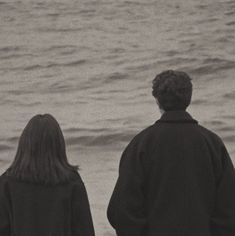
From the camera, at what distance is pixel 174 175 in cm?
325

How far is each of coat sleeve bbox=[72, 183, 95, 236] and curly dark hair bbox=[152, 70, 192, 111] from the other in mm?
511

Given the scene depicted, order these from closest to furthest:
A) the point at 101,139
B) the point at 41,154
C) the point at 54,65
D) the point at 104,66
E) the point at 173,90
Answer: the point at 41,154 < the point at 173,90 < the point at 101,139 < the point at 104,66 < the point at 54,65

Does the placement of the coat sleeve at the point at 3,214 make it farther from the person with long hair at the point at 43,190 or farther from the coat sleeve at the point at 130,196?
the coat sleeve at the point at 130,196

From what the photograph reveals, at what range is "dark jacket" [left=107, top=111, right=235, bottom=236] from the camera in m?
3.23

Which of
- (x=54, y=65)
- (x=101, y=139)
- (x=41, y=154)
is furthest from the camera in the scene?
(x=54, y=65)

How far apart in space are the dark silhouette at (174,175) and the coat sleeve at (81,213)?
0.17 meters

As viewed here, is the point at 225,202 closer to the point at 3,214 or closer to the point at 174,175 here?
the point at 174,175

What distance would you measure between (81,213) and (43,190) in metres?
0.19

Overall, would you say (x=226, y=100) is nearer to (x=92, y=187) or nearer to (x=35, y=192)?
(x=92, y=187)

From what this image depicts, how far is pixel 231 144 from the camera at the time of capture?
8.73 metres

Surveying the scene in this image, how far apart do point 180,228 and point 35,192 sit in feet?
2.15

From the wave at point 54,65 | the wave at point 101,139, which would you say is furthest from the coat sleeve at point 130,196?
the wave at point 54,65

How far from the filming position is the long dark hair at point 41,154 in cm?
308

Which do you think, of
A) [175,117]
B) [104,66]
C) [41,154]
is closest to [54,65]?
[104,66]
